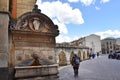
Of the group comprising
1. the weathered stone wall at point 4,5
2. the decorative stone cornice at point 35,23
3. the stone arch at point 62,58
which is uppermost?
the weathered stone wall at point 4,5

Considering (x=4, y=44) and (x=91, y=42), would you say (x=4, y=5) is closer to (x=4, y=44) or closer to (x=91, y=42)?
(x=4, y=44)

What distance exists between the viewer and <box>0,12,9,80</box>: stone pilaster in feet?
29.6

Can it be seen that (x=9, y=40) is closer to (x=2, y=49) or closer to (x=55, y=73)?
(x=2, y=49)

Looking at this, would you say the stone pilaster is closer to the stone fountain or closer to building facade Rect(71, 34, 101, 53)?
the stone fountain

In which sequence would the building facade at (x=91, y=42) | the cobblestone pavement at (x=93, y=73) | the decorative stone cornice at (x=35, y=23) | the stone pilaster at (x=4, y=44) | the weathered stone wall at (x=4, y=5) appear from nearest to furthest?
1. the stone pilaster at (x=4, y=44)
2. the weathered stone wall at (x=4, y=5)
3. the decorative stone cornice at (x=35, y=23)
4. the cobblestone pavement at (x=93, y=73)
5. the building facade at (x=91, y=42)

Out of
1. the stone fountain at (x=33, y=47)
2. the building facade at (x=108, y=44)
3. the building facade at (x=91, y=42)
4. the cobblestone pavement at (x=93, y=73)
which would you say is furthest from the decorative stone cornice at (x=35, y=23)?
the building facade at (x=108, y=44)

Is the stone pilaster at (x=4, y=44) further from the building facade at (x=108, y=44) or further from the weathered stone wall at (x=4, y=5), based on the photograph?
the building facade at (x=108, y=44)

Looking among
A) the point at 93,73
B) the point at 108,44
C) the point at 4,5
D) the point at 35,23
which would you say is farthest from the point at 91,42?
the point at 4,5

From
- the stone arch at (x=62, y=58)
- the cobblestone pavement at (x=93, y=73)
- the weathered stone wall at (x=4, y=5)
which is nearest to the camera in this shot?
the weathered stone wall at (x=4, y=5)

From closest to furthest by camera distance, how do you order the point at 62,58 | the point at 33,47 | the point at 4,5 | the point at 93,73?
the point at 4,5 < the point at 33,47 < the point at 93,73 < the point at 62,58

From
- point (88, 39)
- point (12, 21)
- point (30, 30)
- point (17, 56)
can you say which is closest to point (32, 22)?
point (30, 30)

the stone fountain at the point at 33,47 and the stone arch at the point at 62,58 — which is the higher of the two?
the stone fountain at the point at 33,47

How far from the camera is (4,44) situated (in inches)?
362

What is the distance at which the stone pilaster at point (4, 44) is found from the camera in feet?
29.6
